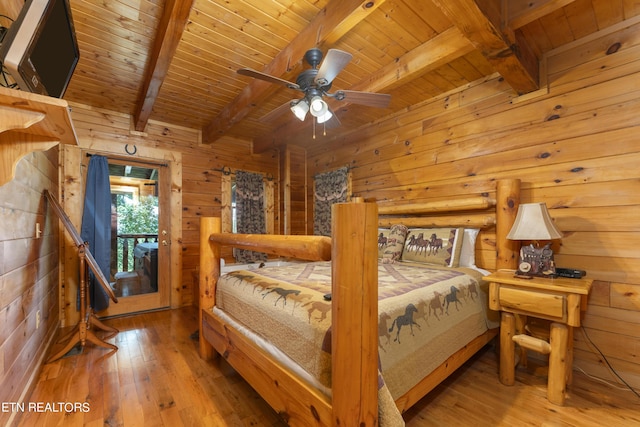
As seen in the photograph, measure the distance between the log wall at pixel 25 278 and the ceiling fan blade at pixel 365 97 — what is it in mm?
2091

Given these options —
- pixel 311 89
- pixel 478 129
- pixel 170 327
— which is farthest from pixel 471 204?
pixel 170 327

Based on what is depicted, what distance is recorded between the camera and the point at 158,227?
3.68 m

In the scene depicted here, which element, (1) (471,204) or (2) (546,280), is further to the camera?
(1) (471,204)

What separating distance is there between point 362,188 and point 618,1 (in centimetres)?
265

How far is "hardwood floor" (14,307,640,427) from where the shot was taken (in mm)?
1545

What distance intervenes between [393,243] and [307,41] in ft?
6.50

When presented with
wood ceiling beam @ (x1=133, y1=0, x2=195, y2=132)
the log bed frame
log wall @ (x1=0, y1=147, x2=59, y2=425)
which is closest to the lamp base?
the log bed frame

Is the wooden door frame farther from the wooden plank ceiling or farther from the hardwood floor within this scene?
the hardwood floor

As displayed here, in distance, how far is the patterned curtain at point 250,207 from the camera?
4.17m

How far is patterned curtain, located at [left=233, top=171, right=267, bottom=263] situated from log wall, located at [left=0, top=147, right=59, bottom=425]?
6.68 ft

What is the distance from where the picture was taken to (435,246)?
2.55 metres

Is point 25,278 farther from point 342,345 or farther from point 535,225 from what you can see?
point 535,225

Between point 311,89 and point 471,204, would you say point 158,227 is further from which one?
point 471,204

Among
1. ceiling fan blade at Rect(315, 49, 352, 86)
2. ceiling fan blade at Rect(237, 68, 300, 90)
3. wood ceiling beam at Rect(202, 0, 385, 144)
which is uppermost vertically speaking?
wood ceiling beam at Rect(202, 0, 385, 144)
